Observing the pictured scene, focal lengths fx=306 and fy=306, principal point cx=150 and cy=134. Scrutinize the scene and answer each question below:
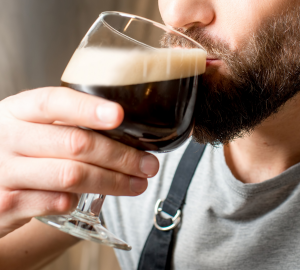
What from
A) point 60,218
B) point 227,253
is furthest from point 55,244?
point 227,253

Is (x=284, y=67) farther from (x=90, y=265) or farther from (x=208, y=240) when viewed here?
(x=90, y=265)

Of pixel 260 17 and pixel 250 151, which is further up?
pixel 260 17

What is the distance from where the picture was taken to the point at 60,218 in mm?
631

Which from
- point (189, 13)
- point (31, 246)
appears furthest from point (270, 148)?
point (31, 246)

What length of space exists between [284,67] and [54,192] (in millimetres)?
558

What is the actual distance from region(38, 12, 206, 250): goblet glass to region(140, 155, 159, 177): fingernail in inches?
0.8

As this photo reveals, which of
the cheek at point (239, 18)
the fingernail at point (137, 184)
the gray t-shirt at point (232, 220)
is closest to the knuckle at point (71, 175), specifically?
the fingernail at point (137, 184)

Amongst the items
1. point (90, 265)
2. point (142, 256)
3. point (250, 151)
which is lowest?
point (90, 265)

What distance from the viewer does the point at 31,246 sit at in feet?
3.10

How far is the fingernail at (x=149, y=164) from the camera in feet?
1.65

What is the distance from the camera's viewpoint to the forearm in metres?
0.90

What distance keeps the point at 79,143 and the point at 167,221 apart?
60cm

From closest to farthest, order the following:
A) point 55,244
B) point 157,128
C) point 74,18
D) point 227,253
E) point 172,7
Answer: point 157,128
point 172,7
point 227,253
point 55,244
point 74,18

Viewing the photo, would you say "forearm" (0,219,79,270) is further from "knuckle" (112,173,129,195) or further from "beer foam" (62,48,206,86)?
"beer foam" (62,48,206,86)
